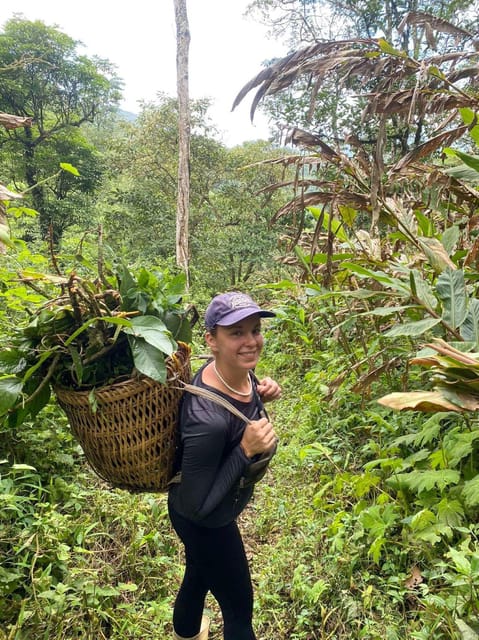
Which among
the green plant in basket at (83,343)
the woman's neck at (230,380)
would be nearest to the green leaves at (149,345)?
the green plant in basket at (83,343)

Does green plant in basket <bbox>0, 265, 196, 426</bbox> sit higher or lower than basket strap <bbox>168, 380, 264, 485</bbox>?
higher

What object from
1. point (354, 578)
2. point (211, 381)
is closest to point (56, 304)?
point (211, 381)

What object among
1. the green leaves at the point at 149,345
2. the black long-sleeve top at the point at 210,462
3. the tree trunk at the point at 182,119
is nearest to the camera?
the green leaves at the point at 149,345

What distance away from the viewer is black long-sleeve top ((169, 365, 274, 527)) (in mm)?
1285

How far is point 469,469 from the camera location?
5.71ft

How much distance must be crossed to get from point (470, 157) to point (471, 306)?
471 mm

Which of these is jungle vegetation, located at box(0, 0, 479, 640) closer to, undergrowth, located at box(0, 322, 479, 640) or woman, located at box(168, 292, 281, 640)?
undergrowth, located at box(0, 322, 479, 640)

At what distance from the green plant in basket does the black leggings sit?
62cm

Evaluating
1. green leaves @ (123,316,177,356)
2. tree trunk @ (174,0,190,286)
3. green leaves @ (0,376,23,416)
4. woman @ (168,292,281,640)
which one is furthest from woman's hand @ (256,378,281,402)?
tree trunk @ (174,0,190,286)

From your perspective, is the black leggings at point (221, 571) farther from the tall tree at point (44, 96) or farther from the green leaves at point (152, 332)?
the tall tree at point (44, 96)

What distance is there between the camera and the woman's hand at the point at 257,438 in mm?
1308

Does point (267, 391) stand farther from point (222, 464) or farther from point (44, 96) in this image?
point (44, 96)

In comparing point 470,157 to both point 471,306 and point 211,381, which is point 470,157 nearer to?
point 471,306

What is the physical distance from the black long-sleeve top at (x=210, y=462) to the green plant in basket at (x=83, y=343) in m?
0.22
